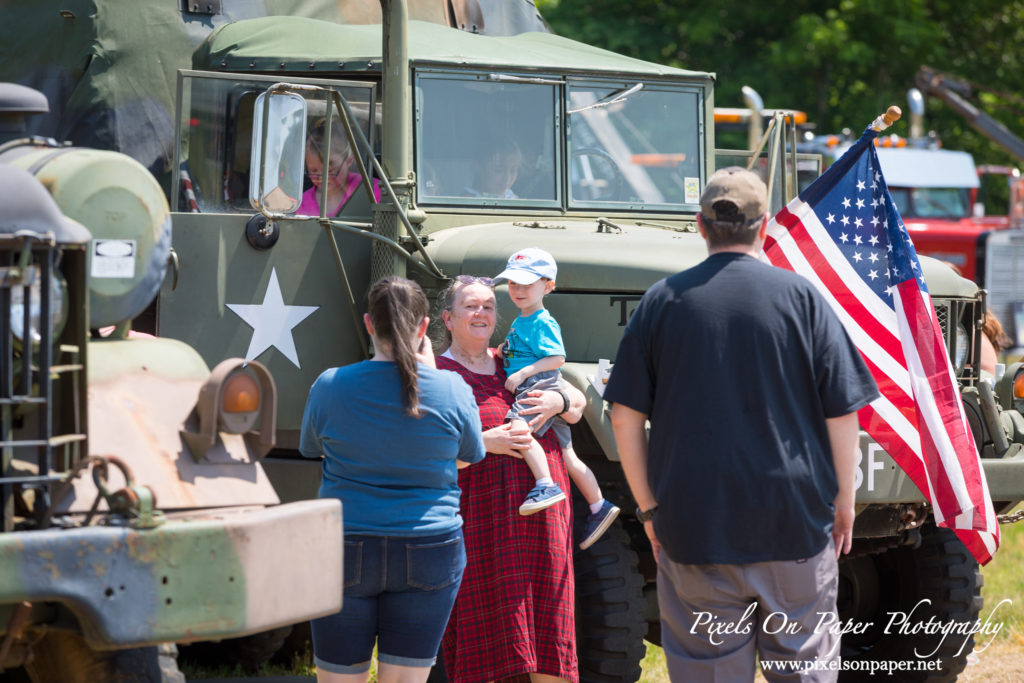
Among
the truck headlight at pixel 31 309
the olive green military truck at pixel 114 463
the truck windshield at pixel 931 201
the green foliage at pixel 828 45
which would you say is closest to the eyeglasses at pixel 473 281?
the olive green military truck at pixel 114 463

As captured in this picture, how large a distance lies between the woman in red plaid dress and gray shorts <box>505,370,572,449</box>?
40 millimetres

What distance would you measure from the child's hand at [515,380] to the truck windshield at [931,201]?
15.7 m

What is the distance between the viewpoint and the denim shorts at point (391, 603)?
4.24 meters

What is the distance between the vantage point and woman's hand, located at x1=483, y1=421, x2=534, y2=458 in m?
5.21

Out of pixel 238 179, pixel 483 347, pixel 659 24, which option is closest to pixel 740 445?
pixel 483 347

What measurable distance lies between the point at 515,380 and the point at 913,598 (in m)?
2.56

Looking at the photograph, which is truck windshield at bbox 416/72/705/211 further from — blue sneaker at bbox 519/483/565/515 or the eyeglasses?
blue sneaker at bbox 519/483/565/515

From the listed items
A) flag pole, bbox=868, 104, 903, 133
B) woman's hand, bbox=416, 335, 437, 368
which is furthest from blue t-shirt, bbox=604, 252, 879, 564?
flag pole, bbox=868, 104, 903, 133

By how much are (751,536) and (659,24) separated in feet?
69.1

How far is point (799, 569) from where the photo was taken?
3.82 metres

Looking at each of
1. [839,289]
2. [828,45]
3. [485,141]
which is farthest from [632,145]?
[828,45]

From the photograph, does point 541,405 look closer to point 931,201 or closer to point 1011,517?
point 1011,517

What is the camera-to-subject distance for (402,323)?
434 centimetres

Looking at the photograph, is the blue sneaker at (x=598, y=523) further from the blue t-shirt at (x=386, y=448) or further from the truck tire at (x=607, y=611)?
the blue t-shirt at (x=386, y=448)
